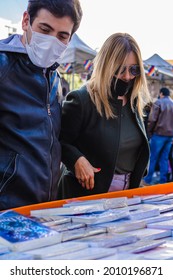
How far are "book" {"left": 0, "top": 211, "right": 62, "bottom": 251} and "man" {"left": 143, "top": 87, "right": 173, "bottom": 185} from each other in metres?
4.94

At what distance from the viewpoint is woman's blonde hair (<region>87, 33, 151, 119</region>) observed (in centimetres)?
164

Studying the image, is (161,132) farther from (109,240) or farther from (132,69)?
(109,240)

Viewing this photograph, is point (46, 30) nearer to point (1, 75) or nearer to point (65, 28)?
point (65, 28)

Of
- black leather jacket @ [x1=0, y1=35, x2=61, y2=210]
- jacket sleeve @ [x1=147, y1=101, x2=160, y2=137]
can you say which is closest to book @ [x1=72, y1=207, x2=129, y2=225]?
black leather jacket @ [x1=0, y1=35, x2=61, y2=210]

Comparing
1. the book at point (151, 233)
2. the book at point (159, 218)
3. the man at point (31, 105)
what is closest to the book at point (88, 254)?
the book at point (151, 233)

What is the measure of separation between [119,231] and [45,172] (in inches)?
16.8

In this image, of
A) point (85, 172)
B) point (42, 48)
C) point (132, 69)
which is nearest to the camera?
point (42, 48)

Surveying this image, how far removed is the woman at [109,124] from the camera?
64.8 inches

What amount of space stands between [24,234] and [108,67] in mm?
1019

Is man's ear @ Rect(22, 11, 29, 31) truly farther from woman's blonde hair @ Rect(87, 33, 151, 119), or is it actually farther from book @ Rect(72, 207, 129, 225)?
book @ Rect(72, 207, 129, 225)

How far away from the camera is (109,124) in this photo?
1680mm

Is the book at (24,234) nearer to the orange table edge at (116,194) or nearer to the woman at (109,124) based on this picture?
the orange table edge at (116,194)

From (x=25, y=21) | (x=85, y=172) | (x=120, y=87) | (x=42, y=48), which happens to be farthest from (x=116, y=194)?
(x=25, y=21)

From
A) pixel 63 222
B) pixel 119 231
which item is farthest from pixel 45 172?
pixel 119 231
